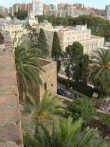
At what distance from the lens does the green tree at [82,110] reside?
11.9 metres

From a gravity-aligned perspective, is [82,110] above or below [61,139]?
below

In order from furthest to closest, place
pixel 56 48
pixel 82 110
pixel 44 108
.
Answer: pixel 56 48 < pixel 82 110 < pixel 44 108

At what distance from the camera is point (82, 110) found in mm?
12070

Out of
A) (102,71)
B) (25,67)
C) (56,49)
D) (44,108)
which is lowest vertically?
(44,108)

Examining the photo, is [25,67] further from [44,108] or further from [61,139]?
[61,139]

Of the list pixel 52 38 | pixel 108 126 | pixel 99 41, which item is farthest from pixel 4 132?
pixel 99 41

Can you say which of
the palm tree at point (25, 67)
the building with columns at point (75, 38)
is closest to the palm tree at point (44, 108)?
the palm tree at point (25, 67)

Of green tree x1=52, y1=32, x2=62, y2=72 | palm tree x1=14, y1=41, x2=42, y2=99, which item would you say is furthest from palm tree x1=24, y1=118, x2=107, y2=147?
green tree x1=52, y1=32, x2=62, y2=72

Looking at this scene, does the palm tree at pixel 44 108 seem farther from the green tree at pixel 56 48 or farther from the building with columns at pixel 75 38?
the building with columns at pixel 75 38

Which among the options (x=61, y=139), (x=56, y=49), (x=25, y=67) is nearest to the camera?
(x=61, y=139)

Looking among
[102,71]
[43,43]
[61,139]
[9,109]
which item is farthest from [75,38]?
[9,109]

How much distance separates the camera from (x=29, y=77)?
33.0 feet

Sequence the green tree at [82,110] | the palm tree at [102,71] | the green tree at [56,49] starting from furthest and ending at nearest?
the green tree at [56,49]
the palm tree at [102,71]
the green tree at [82,110]

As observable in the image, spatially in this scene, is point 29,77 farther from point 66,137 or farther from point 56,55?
point 56,55
